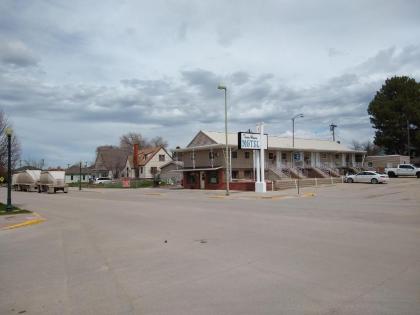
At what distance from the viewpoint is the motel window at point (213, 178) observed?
50.5 m

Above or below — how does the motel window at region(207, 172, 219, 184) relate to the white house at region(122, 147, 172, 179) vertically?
below

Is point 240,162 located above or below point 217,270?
above

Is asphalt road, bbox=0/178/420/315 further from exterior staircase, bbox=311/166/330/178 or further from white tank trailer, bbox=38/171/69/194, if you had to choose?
exterior staircase, bbox=311/166/330/178

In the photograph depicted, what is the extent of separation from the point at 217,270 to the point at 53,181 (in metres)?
49.6

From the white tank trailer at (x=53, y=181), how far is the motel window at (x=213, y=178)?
61.7 feet

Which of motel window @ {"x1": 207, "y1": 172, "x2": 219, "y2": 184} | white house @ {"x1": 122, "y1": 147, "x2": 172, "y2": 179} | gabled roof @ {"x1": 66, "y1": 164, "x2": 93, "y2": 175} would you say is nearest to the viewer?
motel window @ {"x1": 207, "y1": 172, "x2": 219, "y2": 184}

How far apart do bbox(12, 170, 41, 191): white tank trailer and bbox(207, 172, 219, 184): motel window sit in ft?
80.0

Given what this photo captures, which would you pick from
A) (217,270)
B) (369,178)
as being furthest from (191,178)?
(217,270)

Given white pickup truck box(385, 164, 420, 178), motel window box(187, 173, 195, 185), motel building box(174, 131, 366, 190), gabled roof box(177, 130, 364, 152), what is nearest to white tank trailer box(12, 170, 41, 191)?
motel building box(174, 131, 366, 190)

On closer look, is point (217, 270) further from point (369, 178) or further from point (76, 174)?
point (76, 174)

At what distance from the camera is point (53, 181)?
53.6m

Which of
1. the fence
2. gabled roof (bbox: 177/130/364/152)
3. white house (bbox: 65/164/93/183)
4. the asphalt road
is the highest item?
→ gabled roof (bbox: 177/130/364/152)

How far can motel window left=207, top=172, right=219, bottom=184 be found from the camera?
166 feet

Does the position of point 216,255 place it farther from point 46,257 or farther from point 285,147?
point 285,147
